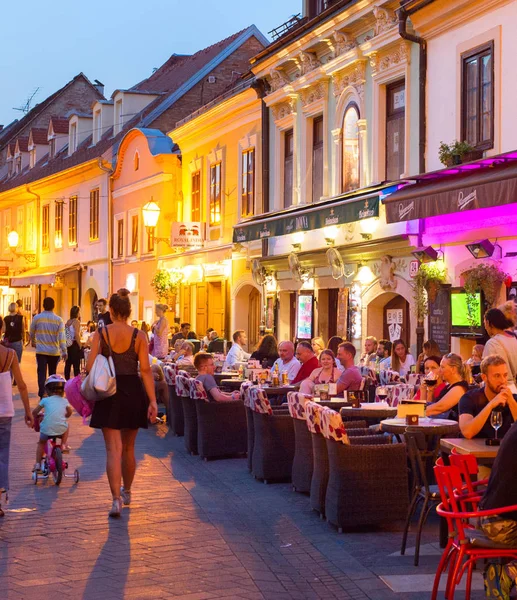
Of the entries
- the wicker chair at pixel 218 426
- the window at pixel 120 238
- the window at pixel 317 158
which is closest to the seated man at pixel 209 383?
the wicker chair at pixel 218 426

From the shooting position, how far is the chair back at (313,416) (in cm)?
939

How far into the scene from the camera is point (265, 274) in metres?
26.1

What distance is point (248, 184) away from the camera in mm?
27469


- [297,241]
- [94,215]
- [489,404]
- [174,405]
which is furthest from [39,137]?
[489,404]

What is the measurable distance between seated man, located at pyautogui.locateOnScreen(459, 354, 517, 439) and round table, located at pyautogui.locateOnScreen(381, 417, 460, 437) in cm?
116

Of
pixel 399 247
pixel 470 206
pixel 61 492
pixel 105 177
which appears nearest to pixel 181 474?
pixel 61 492

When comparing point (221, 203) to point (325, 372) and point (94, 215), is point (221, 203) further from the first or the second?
point (325, 372)

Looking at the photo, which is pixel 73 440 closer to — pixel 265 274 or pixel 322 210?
pixel 322 210

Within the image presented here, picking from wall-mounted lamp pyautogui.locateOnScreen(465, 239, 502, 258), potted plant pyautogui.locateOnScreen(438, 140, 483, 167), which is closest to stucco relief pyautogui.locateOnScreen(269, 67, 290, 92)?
potted plant pyautogui.locateOnScreen(438, 140, 483, 167)

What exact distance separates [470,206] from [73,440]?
5.91 m

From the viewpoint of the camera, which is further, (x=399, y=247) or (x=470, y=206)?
(x=399, y=247)

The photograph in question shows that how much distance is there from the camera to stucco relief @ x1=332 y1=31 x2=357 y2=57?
21531 mm

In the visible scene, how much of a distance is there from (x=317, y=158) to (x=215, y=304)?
7.63 metres

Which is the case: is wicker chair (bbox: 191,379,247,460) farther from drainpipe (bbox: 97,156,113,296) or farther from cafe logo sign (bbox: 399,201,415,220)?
drainpipe (bbox: 97,156,113,296)
